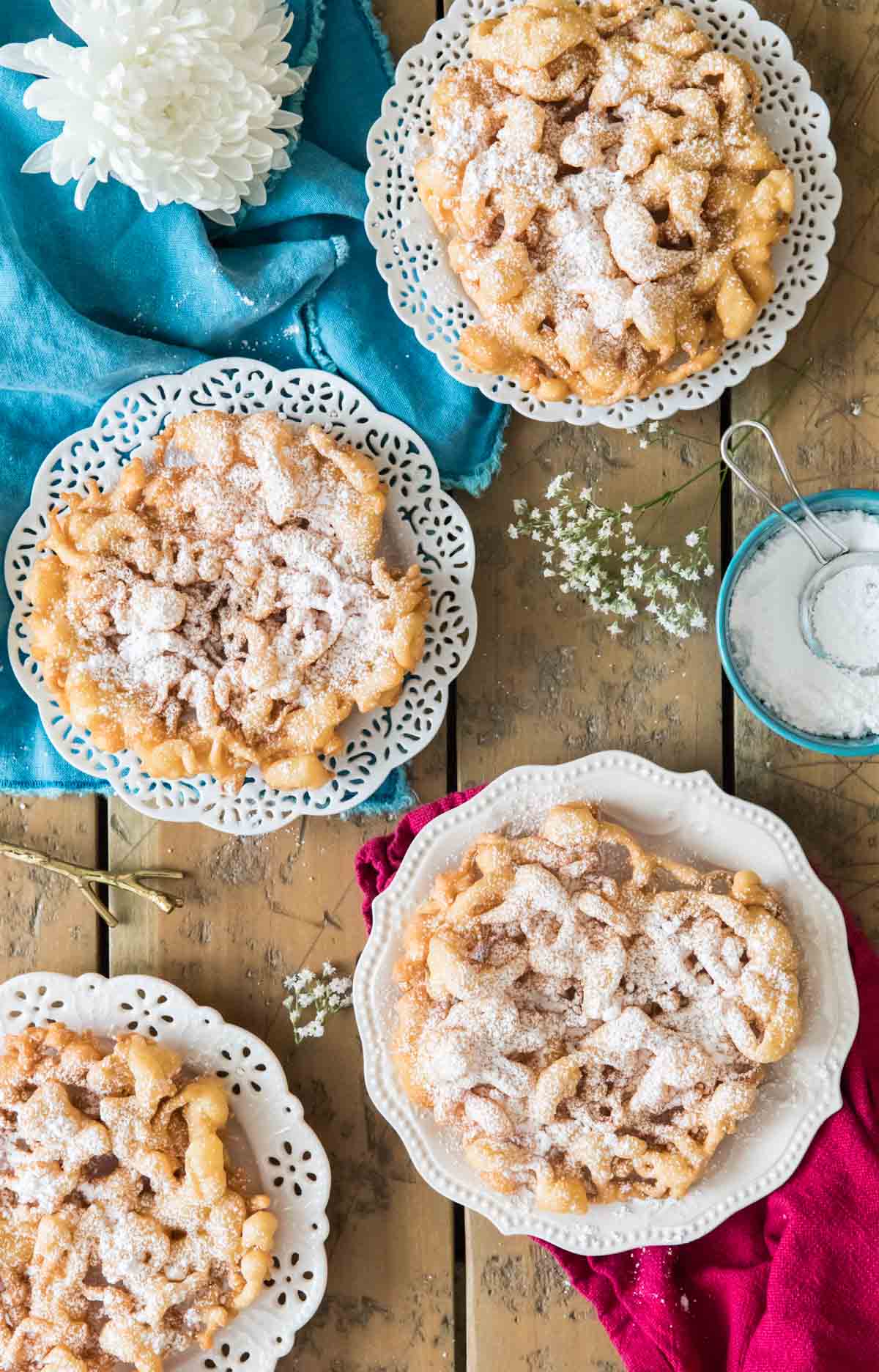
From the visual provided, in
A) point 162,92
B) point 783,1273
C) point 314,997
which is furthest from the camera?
point 314,997

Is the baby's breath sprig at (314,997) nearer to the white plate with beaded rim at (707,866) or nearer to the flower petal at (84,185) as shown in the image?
the white plate with beaded rim at (707,866)

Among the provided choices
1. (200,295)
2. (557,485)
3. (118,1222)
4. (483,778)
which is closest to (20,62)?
(200,295)

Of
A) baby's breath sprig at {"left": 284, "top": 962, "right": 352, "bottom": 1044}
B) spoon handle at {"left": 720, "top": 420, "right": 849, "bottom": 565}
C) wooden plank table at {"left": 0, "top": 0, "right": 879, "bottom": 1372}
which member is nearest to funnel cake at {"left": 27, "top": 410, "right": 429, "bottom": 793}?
wooden plank table at {"left": 0, "top": 0, "right": 879, "bottom": 1372}

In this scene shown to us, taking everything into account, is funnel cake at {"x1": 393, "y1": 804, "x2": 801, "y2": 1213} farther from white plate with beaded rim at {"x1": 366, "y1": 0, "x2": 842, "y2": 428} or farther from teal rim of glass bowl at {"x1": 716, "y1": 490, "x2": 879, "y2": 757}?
white plate with beaded rim at {"x1": 366, "y1": 0, "x2": 842, "y2": 428}

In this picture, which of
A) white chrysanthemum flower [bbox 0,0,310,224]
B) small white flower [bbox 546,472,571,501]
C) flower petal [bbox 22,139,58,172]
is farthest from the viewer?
small white flower [bbox 546,472,571,501]

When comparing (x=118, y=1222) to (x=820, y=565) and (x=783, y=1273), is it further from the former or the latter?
(x=820, y=565)

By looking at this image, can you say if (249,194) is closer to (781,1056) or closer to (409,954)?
(409,954)
